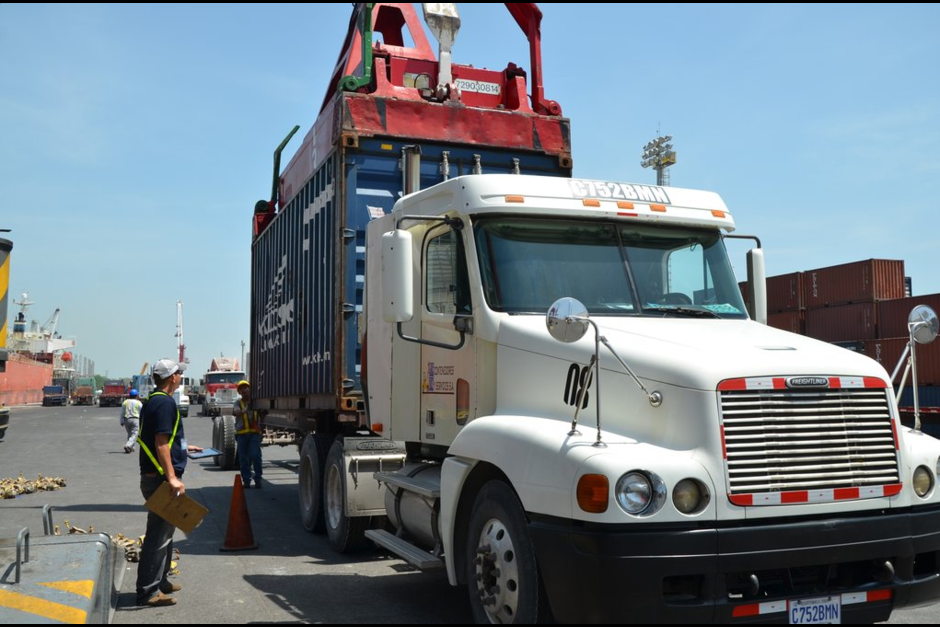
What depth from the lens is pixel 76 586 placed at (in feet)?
17.5

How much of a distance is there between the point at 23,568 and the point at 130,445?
16.9m

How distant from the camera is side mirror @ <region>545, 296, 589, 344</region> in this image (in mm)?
4508

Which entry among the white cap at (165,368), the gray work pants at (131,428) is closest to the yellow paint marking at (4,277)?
the white cap at (165,368)

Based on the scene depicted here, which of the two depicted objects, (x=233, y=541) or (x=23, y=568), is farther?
(x=233, y=541)

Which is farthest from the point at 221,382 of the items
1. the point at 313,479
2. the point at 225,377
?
the point at 313,479

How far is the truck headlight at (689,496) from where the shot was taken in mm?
4230

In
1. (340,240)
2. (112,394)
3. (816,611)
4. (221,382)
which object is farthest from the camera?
(112,394)

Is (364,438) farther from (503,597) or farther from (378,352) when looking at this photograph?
(503,597)

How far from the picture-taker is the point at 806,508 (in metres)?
4.38

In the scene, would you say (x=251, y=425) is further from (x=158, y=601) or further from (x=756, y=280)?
(x=756, y=280)

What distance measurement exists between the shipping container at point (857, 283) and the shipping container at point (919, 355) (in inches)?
74.4

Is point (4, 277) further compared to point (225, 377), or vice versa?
point (225, 377)

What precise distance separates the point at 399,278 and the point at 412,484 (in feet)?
5.50

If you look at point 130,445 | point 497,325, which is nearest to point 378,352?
point 497,325
